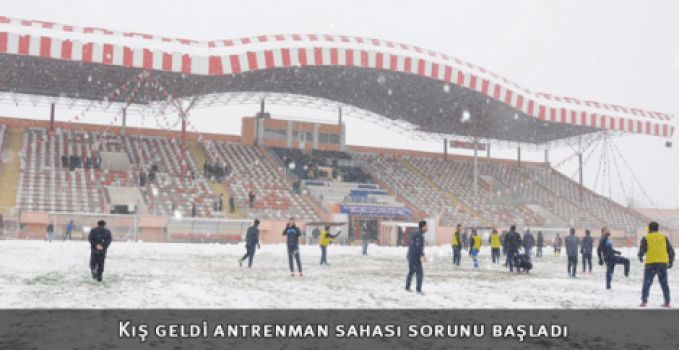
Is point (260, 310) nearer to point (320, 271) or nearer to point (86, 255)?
point (320, 271)

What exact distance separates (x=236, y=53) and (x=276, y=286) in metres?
24.3

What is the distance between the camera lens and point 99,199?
33125 millimetres

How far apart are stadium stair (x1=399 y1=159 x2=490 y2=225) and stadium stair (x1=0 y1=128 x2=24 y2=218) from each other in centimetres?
2894

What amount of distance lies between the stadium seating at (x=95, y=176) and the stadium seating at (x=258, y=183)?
2.11 m

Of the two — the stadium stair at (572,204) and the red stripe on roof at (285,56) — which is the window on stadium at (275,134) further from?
the stadium stair at (572,204)

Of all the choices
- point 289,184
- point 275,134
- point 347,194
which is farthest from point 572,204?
point 275,134

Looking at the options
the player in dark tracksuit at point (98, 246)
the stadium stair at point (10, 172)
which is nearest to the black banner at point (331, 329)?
the player in dark tracksuit at point (98, 246)

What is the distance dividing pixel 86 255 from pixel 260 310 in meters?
13.1

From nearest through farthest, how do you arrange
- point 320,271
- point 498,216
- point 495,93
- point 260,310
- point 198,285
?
1. point 260,310
2. point 198,285
3. point 320,271
4. point 495,93
5. point 498,216

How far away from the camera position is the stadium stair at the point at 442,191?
4369 centimetres

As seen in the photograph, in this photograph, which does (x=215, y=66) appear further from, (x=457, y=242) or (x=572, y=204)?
(x=572, y=204)

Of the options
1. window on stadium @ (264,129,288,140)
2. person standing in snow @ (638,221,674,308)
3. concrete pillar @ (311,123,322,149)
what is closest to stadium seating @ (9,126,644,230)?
concrete pillar @ (311,123,322,149)

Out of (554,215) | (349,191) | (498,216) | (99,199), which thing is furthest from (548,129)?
(99,199)

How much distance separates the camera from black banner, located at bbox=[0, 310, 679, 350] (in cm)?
715
